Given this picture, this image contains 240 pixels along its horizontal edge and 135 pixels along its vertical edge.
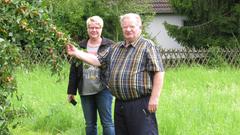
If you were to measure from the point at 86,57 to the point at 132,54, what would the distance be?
21.4 inches

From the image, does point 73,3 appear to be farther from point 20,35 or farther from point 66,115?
point 20,35

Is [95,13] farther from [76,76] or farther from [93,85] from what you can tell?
[93,85]

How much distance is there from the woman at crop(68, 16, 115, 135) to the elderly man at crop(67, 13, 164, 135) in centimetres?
83

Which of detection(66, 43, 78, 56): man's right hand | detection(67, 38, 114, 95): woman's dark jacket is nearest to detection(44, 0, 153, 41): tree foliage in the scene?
detection(67, 38, 114, 95): woman's dark jacket

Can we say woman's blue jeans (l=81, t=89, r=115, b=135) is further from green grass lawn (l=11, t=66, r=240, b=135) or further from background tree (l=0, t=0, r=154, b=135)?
background tree (l=0, t=0, r=154, b=135)

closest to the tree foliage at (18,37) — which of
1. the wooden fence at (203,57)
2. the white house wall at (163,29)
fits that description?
the wooden fence at (203,57)

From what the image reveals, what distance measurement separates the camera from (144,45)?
4957 millimetres

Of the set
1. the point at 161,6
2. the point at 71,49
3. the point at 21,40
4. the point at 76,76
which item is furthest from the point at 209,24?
the point at 21,40

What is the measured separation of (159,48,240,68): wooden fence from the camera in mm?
15609

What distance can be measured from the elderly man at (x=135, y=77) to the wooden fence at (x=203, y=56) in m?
10.5

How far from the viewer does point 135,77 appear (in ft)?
16.0

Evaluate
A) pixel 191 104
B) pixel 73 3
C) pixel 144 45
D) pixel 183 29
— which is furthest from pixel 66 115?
pixel 183 29

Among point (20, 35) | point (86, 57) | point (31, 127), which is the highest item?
point (20, 35)

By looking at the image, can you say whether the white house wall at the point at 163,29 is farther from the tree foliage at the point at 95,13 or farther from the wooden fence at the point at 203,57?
the wooden fence at the point at 203,57
